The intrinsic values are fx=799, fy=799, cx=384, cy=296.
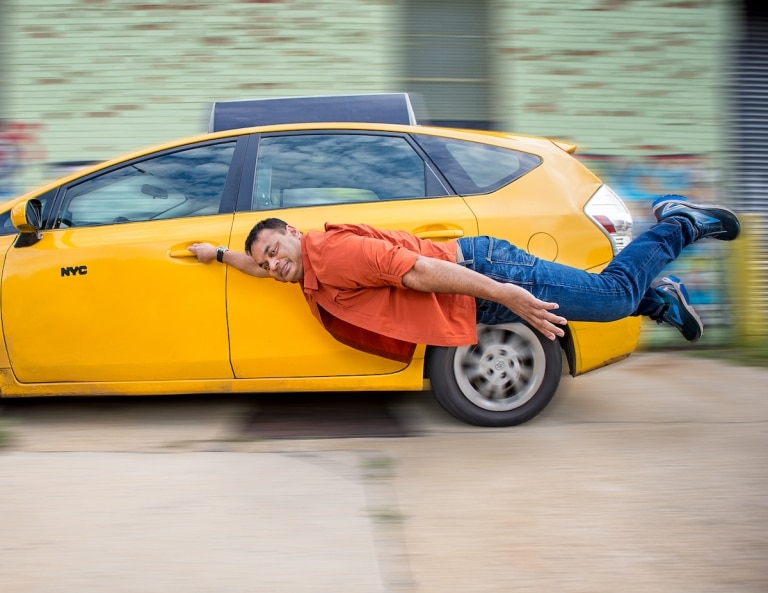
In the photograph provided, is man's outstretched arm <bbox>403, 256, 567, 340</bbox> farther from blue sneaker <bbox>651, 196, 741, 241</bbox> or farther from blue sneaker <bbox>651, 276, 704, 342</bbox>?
blue sneaker <bbox>651, 196, 741, 241</bbox>

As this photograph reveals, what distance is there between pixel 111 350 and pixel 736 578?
121 inches

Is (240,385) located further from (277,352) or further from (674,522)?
(674,522)

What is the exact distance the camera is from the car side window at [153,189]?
169 inches

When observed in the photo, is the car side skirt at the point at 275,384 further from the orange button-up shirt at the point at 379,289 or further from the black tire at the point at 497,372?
the orange button-up shirt at the point at 379,289

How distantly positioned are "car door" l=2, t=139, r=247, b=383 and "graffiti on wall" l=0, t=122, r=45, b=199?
9.92 ft

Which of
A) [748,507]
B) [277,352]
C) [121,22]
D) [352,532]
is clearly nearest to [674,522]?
[748,507]

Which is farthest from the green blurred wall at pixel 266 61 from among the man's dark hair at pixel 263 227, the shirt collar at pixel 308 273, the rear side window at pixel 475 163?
the shirt collar at pixel 308 273

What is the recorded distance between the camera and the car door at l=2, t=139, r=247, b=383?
411 centimetres

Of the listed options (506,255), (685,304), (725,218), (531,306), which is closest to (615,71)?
(725,218)

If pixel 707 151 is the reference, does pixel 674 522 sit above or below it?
below

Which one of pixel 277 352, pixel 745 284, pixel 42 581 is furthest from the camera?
pixel 745 284

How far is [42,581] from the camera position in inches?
107

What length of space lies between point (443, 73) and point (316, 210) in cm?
359

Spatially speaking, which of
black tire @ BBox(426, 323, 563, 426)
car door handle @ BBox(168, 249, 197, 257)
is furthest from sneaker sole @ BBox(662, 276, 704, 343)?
car door handle @ BBox(168, 249, 197, 257)
